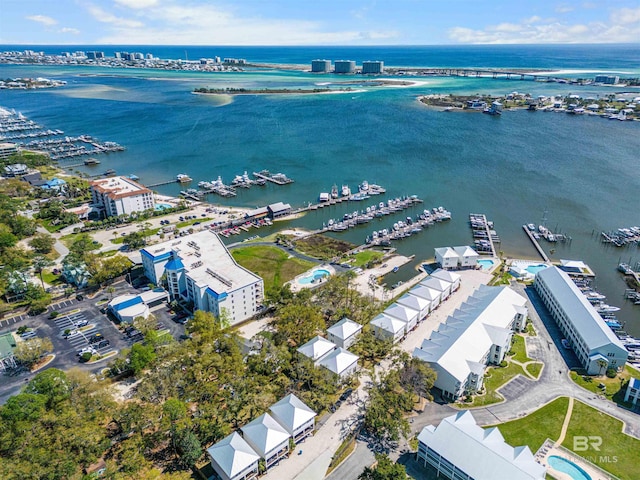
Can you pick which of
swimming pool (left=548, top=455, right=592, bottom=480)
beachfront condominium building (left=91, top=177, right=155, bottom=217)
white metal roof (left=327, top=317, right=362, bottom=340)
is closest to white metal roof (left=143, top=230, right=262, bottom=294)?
white metal roof (left=327, top=317, right=362, bottom=340)

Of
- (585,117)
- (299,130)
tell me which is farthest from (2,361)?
(585,117)

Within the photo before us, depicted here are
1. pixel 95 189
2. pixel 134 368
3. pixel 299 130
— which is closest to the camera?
pixel 134 368

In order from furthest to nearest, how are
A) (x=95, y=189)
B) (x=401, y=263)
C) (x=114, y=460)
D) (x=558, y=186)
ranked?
1. (x=558, y=186)
2. (x=95, y=189)
3. (x=401, y=263)
4. (x=114, y=460)

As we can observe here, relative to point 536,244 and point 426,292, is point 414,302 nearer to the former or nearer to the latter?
point 426,292

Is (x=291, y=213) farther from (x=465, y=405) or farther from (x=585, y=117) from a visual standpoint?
(x=585, y=117)

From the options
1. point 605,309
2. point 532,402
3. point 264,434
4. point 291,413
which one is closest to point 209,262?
point 291,413

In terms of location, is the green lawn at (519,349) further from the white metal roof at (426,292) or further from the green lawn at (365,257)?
the green lawn at (365,257)

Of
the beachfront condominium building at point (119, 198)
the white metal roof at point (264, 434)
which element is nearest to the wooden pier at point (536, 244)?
the white metal roof at point (264, 434)
